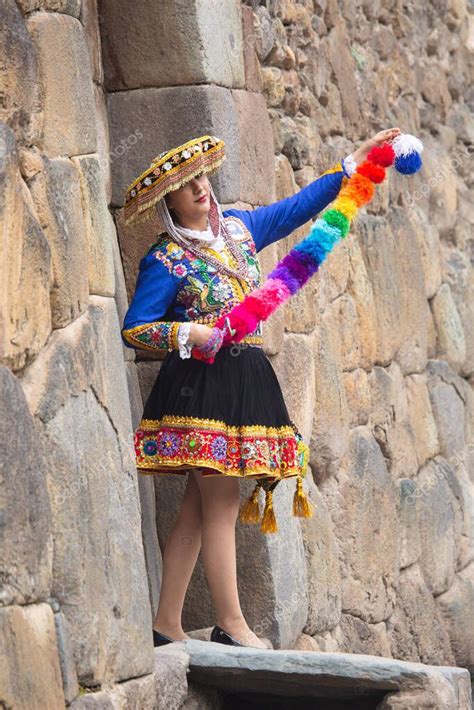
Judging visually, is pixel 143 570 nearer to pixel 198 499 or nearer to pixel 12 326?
pixel 198 499

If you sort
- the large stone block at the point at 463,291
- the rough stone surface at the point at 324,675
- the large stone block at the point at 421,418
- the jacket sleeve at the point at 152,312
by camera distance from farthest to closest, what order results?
the large stone block at the point at 463,291, the large stone block at the point at 421,418, the jacket sleeve at the point at 152,312, the rough stone surface at the point at 324,675

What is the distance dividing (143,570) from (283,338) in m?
1.46

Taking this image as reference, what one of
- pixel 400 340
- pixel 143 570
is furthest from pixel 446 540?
pixel 143 570

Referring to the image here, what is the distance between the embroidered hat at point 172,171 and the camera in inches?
152

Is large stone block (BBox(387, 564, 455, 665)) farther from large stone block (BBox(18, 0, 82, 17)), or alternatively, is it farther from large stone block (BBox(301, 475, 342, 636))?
large stone block (BBox(18, 0, 82, 17))

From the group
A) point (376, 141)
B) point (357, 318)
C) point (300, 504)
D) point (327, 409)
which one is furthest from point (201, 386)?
point (357, 318)

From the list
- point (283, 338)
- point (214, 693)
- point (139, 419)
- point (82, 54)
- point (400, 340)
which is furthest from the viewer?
point (400, 340)

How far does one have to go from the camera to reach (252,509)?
411 cm

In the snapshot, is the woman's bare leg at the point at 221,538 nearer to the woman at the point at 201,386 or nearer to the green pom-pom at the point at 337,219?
the woman at the point at 201,386

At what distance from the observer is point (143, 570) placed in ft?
11.5

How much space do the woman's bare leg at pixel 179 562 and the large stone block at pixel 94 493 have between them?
524mm

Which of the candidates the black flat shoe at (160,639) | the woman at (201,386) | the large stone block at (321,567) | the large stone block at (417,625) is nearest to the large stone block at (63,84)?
the woman at (201,386)

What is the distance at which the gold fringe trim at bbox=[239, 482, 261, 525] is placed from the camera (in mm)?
4105

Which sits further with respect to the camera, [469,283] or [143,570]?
[469,283]
